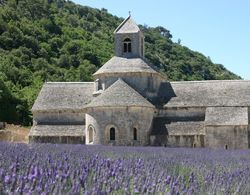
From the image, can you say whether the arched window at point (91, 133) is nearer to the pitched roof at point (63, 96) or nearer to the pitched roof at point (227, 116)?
the pitched roof at point (63, 96)

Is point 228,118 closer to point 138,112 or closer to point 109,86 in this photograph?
point 138,112

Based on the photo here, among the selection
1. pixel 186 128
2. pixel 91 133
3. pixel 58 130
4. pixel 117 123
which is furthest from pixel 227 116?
pixel 58 130

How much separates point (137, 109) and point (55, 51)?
56451 millimetres

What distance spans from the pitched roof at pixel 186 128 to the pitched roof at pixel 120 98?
2036 millimetres

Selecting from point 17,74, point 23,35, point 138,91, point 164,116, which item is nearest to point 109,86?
point 138,91

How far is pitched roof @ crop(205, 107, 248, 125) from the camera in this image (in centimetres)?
3569

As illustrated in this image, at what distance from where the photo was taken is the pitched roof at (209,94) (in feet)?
126

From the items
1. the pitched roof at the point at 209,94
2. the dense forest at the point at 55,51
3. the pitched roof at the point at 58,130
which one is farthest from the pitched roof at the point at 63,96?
the dense forest at the point at 55,51

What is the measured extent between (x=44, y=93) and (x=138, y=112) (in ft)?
32.4

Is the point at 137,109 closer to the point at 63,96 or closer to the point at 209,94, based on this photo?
the point at 209,94

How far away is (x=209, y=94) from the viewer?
40.0m

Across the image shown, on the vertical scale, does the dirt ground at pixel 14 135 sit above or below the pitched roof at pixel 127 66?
below

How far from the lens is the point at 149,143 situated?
36875 millimetres

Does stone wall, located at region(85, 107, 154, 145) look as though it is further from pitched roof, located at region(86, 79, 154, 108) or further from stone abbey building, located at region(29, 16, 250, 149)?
pitched roof, located at region(86, 79, 154, 108)
